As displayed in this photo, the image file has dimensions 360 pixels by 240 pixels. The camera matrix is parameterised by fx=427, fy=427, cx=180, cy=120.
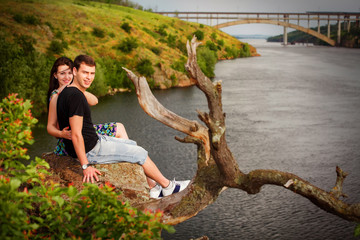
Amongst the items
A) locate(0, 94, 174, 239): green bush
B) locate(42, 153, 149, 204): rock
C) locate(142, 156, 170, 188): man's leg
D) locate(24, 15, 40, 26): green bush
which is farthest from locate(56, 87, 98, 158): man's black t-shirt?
locate(24, 15, 40, 26): green bush

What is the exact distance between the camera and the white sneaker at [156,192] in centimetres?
742

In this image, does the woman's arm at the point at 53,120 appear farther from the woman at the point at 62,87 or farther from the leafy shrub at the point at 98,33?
the leafy shrub at the point at 98,33

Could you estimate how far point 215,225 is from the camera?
422 inches

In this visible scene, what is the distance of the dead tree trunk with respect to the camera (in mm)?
6312

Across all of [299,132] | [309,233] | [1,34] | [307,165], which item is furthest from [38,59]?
[309,233]

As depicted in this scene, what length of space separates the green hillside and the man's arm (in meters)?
16.2

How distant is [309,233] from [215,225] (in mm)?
2276

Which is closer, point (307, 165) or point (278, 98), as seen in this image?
point (307, 165)

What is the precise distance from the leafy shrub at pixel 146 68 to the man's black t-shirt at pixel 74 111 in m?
28.8

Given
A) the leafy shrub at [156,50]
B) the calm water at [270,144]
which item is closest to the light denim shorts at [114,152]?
the calm water at [270,144]

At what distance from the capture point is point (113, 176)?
718cm

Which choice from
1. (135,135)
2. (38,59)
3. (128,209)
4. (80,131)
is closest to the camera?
(128,209)

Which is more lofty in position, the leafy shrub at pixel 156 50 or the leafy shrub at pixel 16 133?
the leafy shrub at pixel 156 50

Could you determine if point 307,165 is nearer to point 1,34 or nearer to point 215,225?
point 215,225
